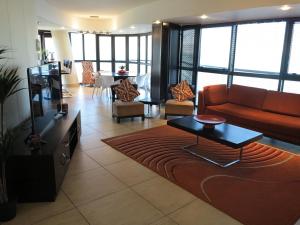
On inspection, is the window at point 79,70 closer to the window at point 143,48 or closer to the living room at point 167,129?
the window at point 143,48

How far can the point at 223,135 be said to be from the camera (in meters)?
3.49

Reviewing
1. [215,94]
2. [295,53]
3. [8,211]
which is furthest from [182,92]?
[8,211]

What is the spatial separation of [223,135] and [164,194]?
1275 mm

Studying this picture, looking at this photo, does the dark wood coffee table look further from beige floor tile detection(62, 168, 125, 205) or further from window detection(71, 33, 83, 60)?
window detection(71, 33, 83, 60)

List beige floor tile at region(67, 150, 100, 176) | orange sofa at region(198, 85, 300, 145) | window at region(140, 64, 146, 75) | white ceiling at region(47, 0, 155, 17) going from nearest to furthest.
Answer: beige floor tile at region(67, 150, 100, 176), orange sofa at region(198, 85, 300, 145), white ceiling at region(47, 0, 155, 17), window at region(140, 64, 146, 75)

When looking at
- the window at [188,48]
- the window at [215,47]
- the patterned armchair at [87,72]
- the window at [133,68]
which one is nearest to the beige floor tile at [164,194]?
the window at [215,47]

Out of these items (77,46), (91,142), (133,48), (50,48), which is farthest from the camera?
(77,46)

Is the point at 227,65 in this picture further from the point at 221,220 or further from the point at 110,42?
the point at 110,42

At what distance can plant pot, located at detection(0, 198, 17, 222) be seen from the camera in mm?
2279

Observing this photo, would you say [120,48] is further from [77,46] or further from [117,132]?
[117,132]

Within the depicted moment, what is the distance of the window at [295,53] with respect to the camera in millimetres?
4884

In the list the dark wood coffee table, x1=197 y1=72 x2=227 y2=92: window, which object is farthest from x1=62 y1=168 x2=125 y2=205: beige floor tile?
x1=197 y1=72 x2=227 y2=92: window

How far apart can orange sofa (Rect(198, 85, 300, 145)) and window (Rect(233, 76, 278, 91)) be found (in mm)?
639

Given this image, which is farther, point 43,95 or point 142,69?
point 142,69
